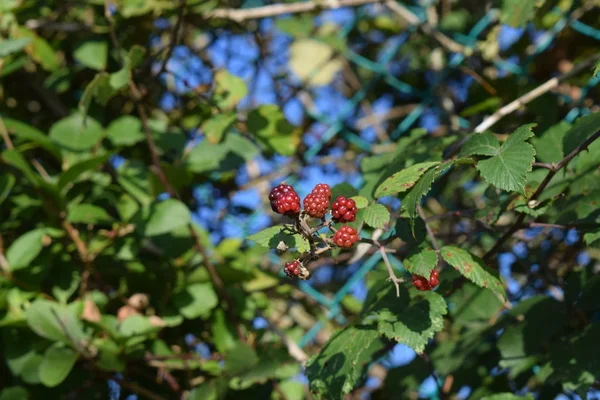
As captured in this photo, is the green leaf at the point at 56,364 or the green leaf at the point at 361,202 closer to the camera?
the green leaf at the point at 361,202

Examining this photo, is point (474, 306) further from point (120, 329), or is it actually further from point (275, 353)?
point (120, 329)

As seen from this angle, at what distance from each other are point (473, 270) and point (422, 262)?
0.07 meters

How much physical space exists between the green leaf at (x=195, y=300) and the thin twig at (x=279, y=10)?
0.64m

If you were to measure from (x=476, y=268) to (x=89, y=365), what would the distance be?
2.66 ft

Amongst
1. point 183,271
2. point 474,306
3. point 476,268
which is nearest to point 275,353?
point 183,271

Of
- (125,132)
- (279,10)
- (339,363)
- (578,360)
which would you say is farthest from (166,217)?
(578,360)

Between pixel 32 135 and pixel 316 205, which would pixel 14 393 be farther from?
pixel 316 205

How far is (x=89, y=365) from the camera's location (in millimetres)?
1439

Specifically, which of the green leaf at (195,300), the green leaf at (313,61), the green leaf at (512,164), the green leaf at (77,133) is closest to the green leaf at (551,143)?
the green leaf at (512,164)

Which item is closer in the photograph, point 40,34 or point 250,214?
point 40,34

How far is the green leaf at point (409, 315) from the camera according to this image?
96 centimetres

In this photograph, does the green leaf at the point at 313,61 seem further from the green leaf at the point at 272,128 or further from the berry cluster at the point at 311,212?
the berry cluster at the point at 311,212

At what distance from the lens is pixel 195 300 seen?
1.53m

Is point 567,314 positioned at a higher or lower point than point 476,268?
lower
